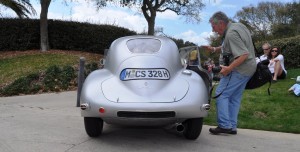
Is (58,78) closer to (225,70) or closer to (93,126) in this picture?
(93,126)

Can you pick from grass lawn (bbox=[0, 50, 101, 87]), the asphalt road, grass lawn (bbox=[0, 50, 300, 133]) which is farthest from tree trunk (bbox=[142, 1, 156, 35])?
the asphalt road

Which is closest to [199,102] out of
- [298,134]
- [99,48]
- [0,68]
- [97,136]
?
[97,136]

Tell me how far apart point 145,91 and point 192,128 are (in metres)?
0.89

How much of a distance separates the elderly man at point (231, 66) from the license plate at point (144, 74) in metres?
1.01

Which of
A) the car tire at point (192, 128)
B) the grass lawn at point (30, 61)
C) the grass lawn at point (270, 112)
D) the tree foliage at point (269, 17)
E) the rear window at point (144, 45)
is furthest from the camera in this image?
the tree foliage at point (269, 17)

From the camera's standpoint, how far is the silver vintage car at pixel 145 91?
194 inches

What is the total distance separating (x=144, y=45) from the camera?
5758 mm

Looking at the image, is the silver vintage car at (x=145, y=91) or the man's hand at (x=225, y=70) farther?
the man's hand at (x=225, y=70)

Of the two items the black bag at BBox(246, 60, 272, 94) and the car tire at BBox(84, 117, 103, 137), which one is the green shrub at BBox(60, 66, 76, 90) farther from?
the black bag at BBox(246, 60, 272, 94)

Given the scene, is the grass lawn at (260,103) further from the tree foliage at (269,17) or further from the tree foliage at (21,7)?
the tree foliage at (269,17)

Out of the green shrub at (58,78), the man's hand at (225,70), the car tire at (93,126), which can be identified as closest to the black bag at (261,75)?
the man's hand at (225,70)

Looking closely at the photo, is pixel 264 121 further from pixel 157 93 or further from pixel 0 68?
pixel 0 68

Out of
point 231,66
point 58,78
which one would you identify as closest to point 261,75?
point 231,66

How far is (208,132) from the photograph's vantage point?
20.7 ft
